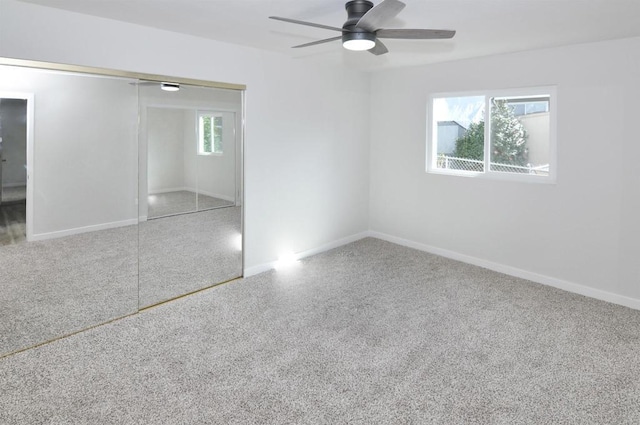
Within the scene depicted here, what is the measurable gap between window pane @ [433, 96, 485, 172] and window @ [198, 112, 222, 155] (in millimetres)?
2685

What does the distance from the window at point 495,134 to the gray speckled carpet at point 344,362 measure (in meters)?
1.33

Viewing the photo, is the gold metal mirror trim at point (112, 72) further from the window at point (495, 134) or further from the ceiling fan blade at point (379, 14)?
the window at point (495, 134)

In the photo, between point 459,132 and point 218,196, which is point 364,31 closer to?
point 218,196

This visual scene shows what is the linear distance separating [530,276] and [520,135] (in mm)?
1492

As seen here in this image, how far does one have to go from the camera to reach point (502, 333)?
3010 millimetres

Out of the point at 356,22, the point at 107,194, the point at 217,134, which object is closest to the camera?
the point at 356,22

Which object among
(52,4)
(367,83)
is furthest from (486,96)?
(52,4)

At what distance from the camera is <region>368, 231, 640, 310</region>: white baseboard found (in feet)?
11.7

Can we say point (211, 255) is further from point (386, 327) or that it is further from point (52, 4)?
point (52, 4)

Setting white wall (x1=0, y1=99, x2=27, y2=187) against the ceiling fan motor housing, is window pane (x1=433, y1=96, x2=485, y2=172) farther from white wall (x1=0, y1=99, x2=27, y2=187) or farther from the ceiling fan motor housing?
white wall (x1=0, y1=99, x2=27, y2=187)

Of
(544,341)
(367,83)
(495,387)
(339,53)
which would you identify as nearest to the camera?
(495,387)

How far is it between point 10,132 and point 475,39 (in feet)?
12.1

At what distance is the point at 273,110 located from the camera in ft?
13.9

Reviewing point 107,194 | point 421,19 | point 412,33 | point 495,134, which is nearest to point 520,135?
point 495,134
